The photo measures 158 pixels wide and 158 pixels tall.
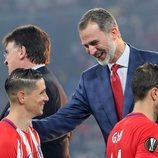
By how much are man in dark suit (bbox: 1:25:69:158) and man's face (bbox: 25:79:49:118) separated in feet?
1.24

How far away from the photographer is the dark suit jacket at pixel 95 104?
301cm

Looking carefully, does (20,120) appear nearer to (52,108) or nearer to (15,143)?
(15,143)

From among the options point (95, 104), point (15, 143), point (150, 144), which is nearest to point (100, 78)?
point (95, 104)

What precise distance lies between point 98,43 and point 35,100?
389 mm

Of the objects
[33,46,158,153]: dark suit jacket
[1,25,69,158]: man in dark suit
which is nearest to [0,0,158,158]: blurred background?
[1,25,69,158]: man in dark suit

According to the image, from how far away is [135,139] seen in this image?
7.94 feet

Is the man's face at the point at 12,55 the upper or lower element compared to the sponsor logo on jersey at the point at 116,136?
upper

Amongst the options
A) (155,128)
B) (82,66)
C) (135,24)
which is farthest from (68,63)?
(155,128)

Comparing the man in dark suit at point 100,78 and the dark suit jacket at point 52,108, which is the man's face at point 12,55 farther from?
the man in dark suit at point 100,78

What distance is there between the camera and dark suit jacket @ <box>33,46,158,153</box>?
3006 mm

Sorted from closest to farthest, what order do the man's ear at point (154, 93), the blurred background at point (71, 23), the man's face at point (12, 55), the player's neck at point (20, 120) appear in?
1. the man's ear at point (154, 93)
2. the player's neck at point (20, 120)
3. the man's face at point (12, 55)
4. the blurred background at point (71, 23)

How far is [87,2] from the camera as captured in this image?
1301cm

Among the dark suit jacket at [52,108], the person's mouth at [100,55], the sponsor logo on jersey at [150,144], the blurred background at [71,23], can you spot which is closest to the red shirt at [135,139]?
the sponsor logo on jersey at [150,144]

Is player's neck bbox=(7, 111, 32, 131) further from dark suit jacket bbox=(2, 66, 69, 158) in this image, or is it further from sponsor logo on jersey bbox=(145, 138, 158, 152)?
sponsor logo on jersey bbox=(145, 138, 158, 152)
